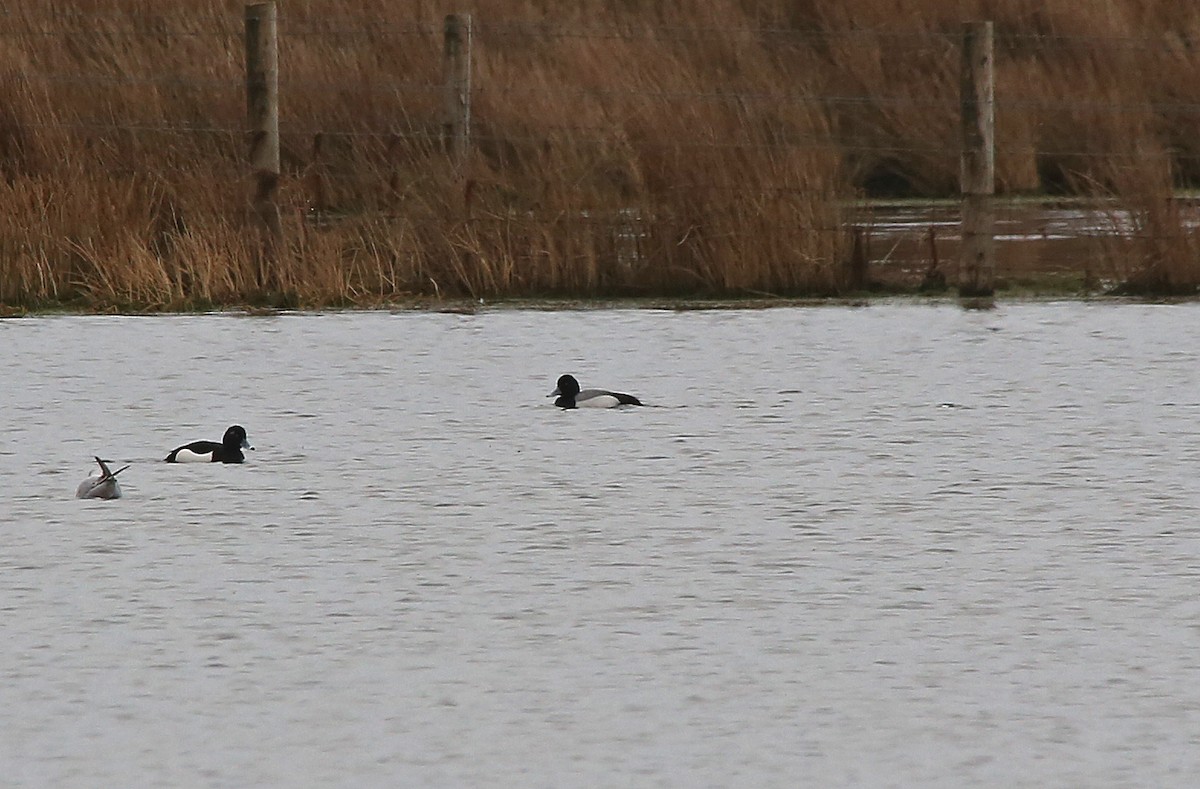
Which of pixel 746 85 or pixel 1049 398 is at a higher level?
pixel 746 85

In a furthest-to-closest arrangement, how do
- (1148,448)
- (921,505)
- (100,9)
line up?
(100,9) < (1148,448) < (921,505)

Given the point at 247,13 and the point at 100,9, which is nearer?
the point at 247,13

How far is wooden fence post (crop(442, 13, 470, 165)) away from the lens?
44.3ft

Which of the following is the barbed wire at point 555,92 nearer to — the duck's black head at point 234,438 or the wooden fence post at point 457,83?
the wooden fence post at point 457,83

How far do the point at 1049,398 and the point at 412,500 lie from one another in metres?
2.93

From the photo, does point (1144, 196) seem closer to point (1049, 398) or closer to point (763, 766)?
point (1049, 398)

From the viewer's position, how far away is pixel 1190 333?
10734 millimetres

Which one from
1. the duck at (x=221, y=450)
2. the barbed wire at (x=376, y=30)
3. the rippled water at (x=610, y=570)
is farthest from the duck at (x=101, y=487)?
the barbed wire at (x=376, y=30)

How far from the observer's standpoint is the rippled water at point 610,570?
14.9 ft

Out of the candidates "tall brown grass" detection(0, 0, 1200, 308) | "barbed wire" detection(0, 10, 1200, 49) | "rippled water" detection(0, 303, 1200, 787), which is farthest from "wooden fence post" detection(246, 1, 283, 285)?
"barbed wire" detection(0, 10, 1200, 49)

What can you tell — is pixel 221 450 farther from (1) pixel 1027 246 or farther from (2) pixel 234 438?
(1) pixel 1027 246

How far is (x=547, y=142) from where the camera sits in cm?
1427

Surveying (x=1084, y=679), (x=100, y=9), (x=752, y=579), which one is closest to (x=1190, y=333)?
(x=752, y=579)

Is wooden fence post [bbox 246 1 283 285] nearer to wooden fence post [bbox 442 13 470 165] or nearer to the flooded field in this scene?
wooden fence post [bbox 442 13 470 165]
